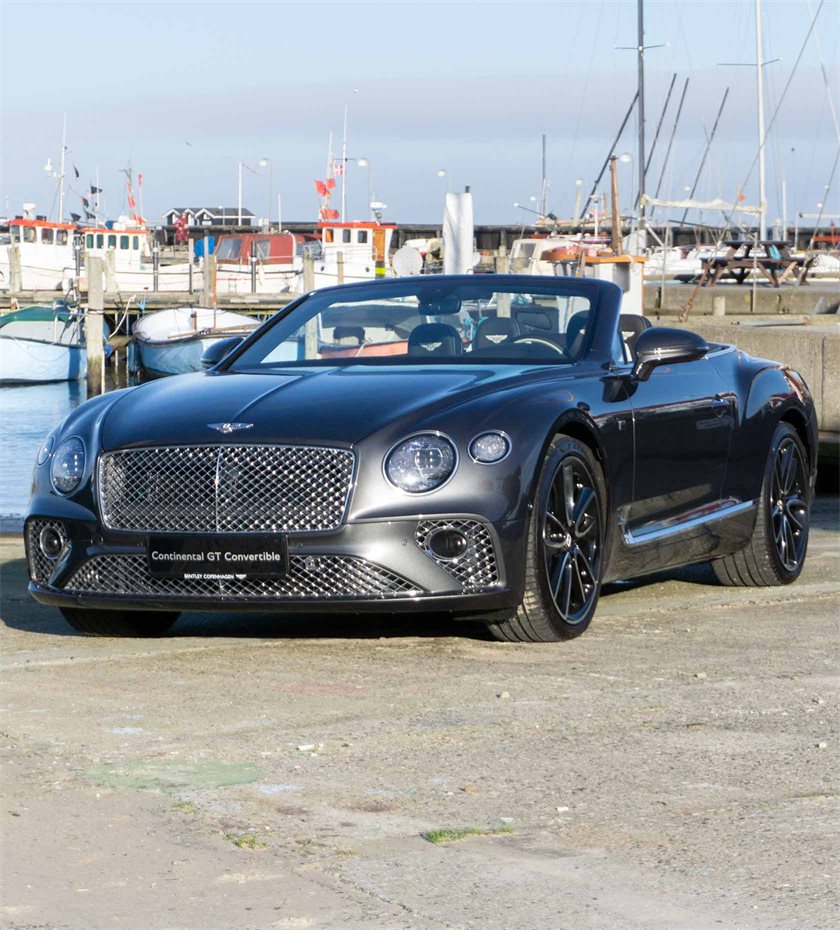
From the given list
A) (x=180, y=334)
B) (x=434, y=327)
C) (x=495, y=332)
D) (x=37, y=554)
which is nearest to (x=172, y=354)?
(x=180, y=334)

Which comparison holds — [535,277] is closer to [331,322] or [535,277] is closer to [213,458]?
[331,322]

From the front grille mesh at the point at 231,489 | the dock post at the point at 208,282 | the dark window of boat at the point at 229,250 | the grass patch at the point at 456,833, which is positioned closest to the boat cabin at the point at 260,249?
the dark window of boat at the point at 229,250

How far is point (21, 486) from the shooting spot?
969 inches

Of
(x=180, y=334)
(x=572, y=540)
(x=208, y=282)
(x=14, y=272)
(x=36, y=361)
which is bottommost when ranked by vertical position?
(x=36, y=361)

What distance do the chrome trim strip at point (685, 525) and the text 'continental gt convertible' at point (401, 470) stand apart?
0.01m

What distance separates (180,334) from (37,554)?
39.9m

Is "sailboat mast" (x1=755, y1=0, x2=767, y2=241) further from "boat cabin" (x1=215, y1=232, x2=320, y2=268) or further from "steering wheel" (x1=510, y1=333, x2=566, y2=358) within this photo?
"steering wheel" (x1=510, y1=333, x2=566, y2=358)

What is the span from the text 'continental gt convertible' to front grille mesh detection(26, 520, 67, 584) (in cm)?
1

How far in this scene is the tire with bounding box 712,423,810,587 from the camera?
8.39 metres

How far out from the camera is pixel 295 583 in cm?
626

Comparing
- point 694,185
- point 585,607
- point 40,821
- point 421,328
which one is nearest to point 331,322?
point 421,328

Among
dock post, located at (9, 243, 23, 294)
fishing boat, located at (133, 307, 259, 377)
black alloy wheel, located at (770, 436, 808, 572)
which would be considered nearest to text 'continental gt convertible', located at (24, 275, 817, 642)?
black alloy wheel, located at (770, 436, 808, 572)

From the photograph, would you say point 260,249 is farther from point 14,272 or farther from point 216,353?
point 216,353

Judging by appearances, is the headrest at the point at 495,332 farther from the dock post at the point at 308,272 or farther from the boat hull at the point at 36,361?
the boat hull at the point at 36,361
